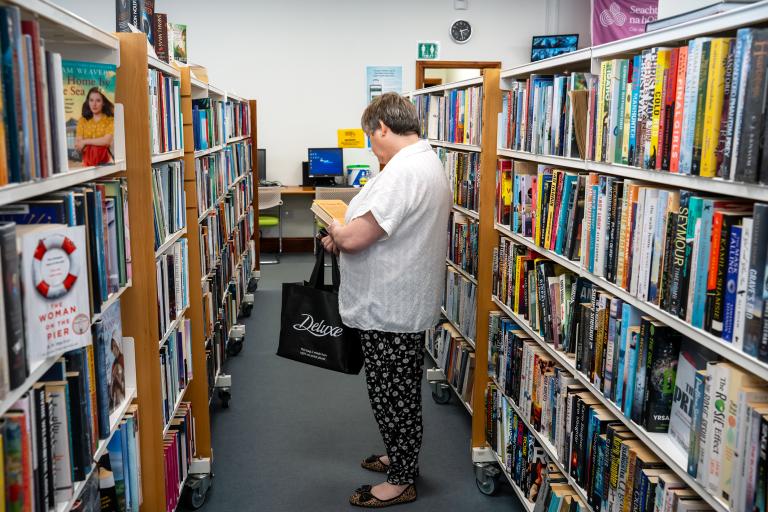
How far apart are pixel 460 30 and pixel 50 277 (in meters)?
7.58

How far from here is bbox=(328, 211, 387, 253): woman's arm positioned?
7.85 ft

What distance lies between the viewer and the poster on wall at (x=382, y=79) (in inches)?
320

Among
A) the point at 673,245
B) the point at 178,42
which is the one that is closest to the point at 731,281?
the point at 673,245

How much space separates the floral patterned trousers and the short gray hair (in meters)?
0.75

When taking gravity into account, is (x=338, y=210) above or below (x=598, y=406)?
above

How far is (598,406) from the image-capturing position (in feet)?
6.41

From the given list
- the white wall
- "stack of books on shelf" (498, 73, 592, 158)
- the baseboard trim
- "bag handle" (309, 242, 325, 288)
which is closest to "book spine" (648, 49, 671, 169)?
"stack of books on shelf" (498, 73, 592, 158)

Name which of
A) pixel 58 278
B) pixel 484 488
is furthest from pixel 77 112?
pixel 484 488

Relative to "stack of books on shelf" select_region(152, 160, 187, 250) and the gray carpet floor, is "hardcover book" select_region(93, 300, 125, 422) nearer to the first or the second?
"stack of books on shelf" select_region(152, 160, 187, 250)

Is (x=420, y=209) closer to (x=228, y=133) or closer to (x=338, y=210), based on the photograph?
(x=338, y=210)

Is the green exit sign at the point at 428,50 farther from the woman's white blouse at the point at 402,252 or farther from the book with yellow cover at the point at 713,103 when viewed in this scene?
the book with yellow cover at the point at 713,103

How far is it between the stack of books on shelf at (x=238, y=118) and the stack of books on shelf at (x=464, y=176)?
1750 mm

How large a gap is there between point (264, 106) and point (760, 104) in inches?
289

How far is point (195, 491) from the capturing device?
267 cm
